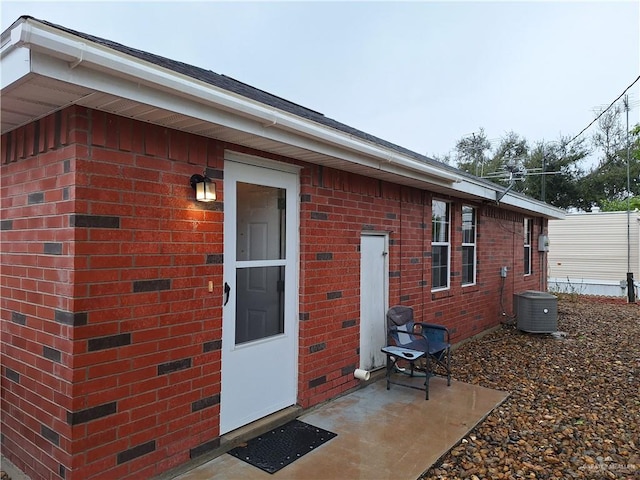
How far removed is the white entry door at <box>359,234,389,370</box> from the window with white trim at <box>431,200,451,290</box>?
1483 millimetres

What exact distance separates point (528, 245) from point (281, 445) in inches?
372

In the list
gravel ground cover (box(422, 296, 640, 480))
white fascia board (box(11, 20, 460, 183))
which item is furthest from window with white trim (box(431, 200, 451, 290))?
white fascia board (box(11, 20, 460, 183))

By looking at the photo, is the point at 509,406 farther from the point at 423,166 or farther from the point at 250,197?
the point at 250,197

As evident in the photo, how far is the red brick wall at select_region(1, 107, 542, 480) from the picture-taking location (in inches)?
95.7

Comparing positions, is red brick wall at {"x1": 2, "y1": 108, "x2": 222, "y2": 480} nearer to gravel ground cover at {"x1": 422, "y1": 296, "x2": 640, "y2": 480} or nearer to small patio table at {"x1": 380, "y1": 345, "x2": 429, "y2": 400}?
gravel ground cover at {"x1": 422, "y1": 296, "x2": 640, "y2": 480}

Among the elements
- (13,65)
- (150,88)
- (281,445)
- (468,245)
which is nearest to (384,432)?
(281,445)

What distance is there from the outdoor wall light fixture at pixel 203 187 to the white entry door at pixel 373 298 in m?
2.32

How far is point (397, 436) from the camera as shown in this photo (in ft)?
11.6

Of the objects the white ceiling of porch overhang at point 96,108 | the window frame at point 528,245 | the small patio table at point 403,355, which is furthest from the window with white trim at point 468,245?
the white ceiling of porch overhang at point 96,108

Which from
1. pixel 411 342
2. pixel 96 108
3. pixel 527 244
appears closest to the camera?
pixel 96 108

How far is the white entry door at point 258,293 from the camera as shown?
11.2ft

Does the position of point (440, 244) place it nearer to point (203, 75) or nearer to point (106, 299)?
point (203, 75)

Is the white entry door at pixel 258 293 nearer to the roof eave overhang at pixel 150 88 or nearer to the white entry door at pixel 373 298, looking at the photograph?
the roof eave overhang at pixel 150 88

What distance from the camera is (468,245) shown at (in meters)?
7.63
